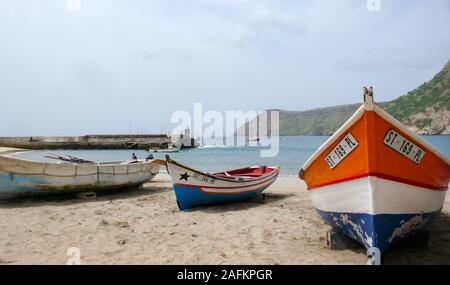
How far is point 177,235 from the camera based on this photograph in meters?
7.31

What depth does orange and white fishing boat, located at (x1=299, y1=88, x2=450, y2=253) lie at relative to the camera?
16.7 feet

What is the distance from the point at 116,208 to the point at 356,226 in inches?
276

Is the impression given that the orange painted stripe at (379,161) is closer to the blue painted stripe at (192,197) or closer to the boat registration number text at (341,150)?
the boat registration number text at (341,150)

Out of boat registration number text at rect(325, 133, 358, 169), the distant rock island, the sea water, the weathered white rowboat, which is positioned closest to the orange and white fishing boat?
boat registration number text at rect(325, 133, 358, 169)

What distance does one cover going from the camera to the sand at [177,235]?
5.82 m

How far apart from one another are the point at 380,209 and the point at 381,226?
0.25 m

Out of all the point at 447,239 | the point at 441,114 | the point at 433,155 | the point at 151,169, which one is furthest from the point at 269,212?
the point at 441,114

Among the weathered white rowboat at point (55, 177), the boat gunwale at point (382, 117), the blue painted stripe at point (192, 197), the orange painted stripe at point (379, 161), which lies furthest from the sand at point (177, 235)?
the boat gunwale at point (382, 117)

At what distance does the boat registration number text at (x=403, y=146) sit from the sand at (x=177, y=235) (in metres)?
1.61

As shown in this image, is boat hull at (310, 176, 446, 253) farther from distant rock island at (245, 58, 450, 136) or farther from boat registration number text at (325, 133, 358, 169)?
distant rock island at (245, 58, 450, 136)

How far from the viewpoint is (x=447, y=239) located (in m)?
6.58

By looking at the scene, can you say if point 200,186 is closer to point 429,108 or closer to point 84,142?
point 84,142

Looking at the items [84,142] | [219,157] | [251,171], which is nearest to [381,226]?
[251,171]
